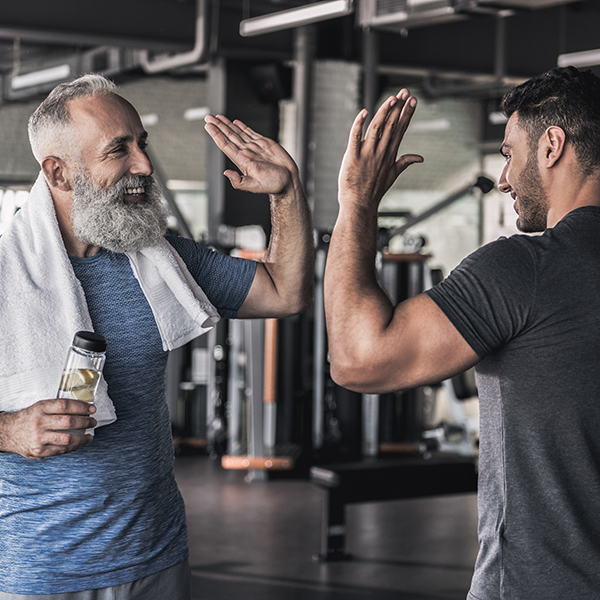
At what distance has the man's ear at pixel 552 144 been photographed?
4.40 feet

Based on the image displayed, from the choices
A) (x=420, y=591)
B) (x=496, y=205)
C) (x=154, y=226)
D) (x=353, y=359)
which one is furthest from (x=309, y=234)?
(x=496, y=205)

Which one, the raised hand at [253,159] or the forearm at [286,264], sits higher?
the raised hand at [253,159]

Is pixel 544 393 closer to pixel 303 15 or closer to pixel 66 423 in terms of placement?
pixel 66 423

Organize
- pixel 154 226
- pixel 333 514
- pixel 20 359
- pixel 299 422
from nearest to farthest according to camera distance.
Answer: pixel 20 359, pixel 154 226, pixel 333 514, pixel 299 422

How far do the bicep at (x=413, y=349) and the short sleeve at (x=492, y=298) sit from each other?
2 cm

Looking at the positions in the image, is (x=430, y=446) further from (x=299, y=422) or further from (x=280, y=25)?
(x=280, y=25)

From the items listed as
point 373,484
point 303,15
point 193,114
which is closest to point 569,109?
point 373,484

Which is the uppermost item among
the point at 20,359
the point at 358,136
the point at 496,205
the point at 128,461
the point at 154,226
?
the point at 496,205

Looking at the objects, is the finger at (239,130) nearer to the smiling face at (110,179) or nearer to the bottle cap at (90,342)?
the smiling face at (110,179)

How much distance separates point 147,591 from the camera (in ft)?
5.15

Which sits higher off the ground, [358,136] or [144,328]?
[358,136]

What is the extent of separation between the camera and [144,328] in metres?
1.63

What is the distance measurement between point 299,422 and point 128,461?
4609mm

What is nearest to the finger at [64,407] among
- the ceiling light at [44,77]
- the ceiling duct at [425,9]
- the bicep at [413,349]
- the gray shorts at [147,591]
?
the gray shorts at [147,591]
